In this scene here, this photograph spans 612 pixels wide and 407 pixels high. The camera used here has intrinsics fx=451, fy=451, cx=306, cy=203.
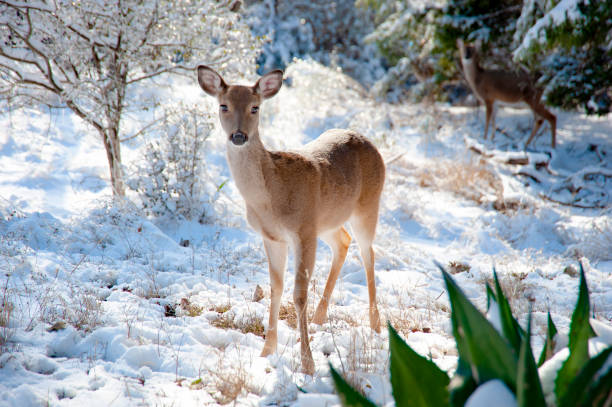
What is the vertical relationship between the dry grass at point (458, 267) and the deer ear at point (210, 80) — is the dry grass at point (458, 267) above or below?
below

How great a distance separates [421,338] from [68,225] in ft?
13.9

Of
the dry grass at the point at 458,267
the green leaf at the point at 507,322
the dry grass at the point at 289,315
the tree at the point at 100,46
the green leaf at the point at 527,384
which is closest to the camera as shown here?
the green leaf at the point at 527,384

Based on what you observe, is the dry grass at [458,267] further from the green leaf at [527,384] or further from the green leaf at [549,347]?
the green leaf at [527,384]

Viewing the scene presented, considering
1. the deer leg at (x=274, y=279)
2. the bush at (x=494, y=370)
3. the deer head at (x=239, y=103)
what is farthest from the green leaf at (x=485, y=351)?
the deer head at (x=239, y=103)

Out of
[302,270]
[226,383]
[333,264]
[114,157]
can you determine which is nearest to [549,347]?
[226,383]

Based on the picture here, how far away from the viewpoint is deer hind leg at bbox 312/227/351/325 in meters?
4.04

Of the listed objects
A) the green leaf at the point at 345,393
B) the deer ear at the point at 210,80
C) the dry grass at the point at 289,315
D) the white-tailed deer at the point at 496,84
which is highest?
the white-tailed deer at the point at 496,84

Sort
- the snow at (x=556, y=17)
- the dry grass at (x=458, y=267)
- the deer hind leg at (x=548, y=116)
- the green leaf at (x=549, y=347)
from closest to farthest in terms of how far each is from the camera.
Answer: the green leaf at (x=549, y=347), the dry grass at (x=458, y=267), the snow at (x=556, y=17), the deer hind leg at (x=548, y=116)

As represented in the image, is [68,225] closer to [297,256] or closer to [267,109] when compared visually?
[297,256]

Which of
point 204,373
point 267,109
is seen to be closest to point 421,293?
point 204,373

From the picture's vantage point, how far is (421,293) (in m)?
4.73

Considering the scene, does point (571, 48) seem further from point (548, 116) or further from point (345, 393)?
point (345, 393)

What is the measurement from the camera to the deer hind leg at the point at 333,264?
404cm

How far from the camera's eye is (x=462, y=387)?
4.65 feet
